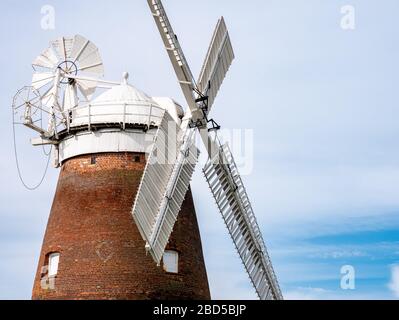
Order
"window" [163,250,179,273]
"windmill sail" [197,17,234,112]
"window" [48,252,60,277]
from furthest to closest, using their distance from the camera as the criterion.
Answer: "windmill sail" [197,17,234,112]
"window" [48,252,60,277]
"window" [163,250,179,273]

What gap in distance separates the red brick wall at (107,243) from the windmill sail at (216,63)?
9.14 feet

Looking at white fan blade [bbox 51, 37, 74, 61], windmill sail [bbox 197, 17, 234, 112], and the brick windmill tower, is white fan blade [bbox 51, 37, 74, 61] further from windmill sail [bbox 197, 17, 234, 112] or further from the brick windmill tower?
windmill sail [bbox 197, 17, 234, 112]

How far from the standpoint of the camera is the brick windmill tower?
779 inches

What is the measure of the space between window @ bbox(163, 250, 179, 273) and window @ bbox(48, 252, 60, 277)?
2961mm

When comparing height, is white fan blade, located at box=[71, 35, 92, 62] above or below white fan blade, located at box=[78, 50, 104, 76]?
above

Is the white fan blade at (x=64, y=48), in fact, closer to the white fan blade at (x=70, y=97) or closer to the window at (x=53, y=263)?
the white fan blade at (x=70, y=97)

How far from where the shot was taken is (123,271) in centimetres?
2027

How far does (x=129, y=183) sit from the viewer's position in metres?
21.3

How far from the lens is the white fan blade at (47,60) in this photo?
23.7 m

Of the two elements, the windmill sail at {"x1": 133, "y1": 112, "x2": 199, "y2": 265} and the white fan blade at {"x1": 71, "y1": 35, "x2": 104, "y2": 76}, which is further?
the white fan blade at {"x1": 71, "y1": 35, "x2": 104, "y2": 76}

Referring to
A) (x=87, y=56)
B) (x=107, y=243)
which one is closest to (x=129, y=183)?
(x=107, y=243)

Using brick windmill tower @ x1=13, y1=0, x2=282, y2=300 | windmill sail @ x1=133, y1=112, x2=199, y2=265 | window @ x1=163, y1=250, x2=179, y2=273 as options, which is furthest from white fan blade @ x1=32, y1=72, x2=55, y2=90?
window @ x1=163, y1=250, x2=179, y2=273

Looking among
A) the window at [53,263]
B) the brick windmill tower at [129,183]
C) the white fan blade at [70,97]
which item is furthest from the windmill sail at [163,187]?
the white fan blade at [70,97]
